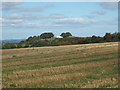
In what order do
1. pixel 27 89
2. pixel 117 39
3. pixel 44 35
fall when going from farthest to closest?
pixel 44 35
pixel 117 39
pixel 27 89

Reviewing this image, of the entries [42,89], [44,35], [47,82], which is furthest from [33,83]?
[44,35]

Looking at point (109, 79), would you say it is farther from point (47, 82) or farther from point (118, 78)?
point (47, 82)

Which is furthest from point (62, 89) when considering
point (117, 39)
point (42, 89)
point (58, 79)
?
point (117, 39)

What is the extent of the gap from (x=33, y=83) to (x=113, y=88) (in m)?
3.70

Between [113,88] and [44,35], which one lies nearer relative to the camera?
[113,88]

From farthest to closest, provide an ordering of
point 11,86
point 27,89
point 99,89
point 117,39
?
point 117,39 < point 11,86 < point 27,89 < point 99,89

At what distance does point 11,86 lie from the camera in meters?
11.1

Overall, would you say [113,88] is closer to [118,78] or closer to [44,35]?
[118,78]

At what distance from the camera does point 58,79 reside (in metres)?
12.0

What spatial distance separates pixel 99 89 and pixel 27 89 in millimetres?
2922

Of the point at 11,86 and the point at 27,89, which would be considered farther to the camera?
the point at 11,86

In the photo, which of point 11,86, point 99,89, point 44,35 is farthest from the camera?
point 44,35

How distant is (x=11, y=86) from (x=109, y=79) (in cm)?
448

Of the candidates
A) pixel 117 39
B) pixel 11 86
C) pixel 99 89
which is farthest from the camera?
pixel 117 39
